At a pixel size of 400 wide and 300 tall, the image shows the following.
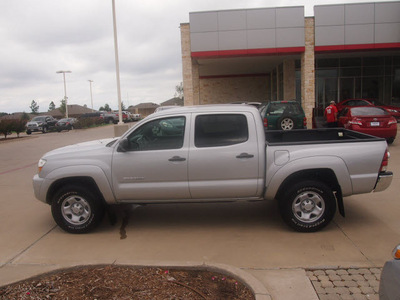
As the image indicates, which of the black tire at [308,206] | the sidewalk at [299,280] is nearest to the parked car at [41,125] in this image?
the sidewalk at [299,280]

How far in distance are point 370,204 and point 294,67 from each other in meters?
21.0

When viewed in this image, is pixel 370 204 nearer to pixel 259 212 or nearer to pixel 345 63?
pixel 259 212

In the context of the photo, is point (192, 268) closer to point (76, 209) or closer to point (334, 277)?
point (334, 277)

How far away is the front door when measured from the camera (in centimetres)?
→ 514

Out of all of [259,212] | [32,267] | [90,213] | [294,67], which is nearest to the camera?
[32,267]

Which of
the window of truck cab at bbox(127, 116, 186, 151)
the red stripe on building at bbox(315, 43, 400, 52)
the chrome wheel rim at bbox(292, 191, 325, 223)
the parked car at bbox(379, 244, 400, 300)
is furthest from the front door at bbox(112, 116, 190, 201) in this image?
the red stripe on building at bbox(315, 43, 400, 52)

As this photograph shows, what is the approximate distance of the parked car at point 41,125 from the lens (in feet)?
109

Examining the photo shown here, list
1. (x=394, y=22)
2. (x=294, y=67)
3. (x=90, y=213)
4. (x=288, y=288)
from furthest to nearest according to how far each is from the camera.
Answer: (x=294, y=67), (x=394, y=22), (x=90, y=213), (x=288, y=288)

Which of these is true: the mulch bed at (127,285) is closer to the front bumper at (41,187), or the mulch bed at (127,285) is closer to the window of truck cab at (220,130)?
the front bumper at (41,187)

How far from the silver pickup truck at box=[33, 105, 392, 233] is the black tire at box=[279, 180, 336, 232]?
1cm

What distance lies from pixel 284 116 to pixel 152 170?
11.6 metres

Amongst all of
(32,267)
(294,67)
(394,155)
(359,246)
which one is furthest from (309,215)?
(294,67)

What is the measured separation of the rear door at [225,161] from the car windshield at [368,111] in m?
9.46

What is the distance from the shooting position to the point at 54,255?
4695 millimetres
